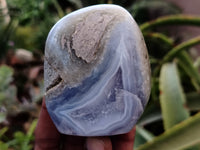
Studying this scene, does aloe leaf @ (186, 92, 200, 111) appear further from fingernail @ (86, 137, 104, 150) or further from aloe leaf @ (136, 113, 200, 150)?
fingernail @ (86, 137, 104, 150)

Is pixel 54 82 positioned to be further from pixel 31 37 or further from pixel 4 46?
pixel 31 37

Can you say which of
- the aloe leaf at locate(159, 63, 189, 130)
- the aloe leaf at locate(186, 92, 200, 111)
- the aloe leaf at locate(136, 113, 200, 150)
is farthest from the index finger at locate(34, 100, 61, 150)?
the aloe leaf at locate(186, 92, 200, 111)

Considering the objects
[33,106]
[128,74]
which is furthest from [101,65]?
[33,106]

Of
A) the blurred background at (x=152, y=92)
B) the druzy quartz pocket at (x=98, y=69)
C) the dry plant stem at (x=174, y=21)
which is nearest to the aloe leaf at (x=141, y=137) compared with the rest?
the blurred background at (x=152, y=92)

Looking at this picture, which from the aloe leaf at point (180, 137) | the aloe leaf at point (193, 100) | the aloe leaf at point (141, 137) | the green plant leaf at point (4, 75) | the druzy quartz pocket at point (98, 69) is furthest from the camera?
the aloe leaf at point (193, 100)

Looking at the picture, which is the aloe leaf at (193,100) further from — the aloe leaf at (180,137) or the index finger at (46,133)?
the index finger at (46,133)

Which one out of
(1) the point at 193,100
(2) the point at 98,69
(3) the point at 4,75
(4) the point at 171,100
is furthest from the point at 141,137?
(2) the point at 98,69
